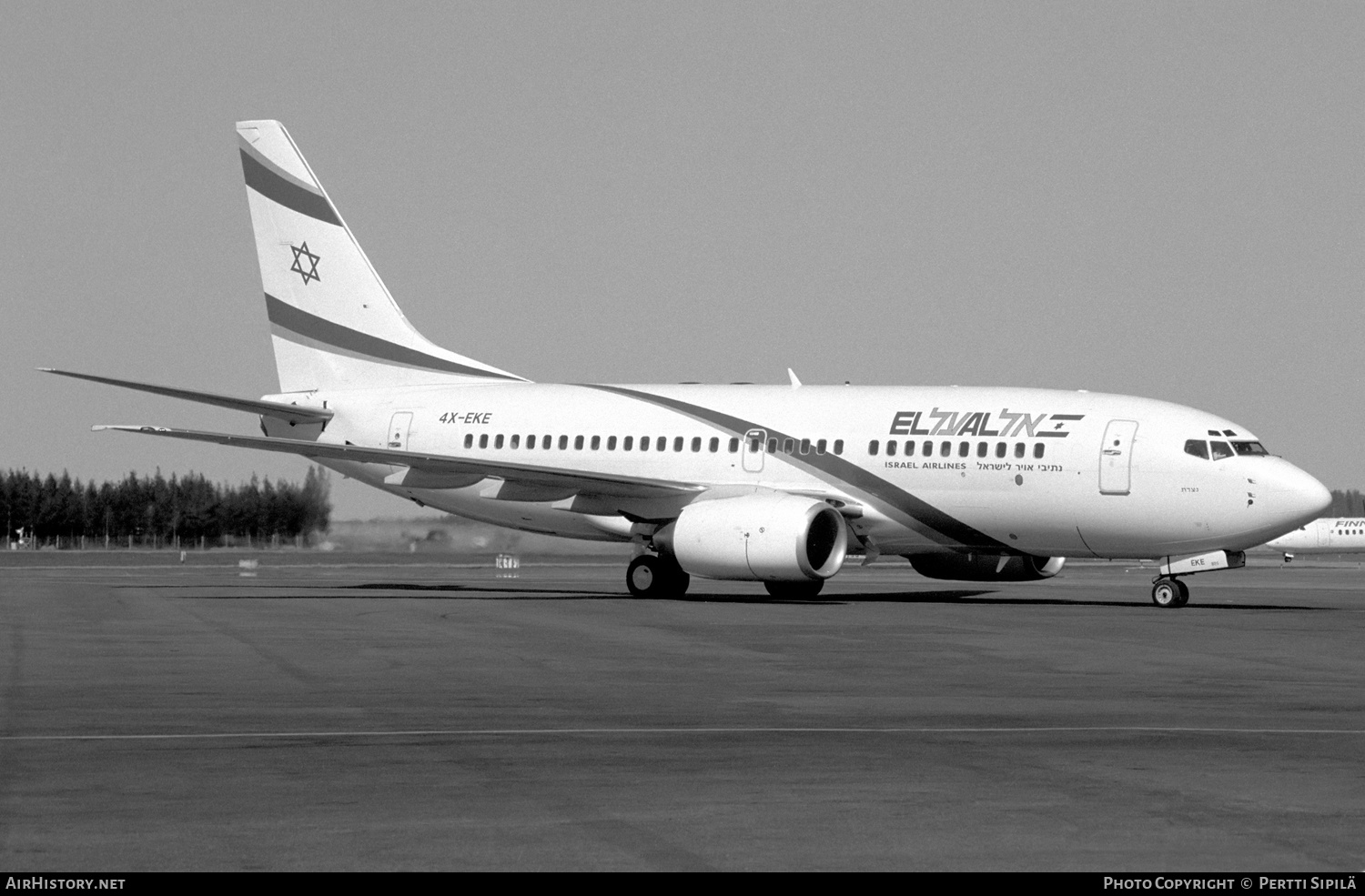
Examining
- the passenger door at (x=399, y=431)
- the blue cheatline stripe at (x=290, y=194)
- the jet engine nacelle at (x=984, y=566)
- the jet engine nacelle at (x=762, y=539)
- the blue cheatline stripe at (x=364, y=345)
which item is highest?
the blue cheatline stripe at (x=290, y=194)

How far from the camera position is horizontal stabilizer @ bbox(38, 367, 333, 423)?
33.1 metres

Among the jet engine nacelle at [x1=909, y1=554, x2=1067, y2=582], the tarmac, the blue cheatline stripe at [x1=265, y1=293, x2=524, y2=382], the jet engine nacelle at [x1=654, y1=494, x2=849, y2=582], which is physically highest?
the blue cheatline stripe at [x1=265, y1=293, x2=524, y2=382]

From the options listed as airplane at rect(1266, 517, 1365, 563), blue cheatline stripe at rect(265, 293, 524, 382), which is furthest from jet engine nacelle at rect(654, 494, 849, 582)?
airplane at rect(1266, 517, 1365, 563)

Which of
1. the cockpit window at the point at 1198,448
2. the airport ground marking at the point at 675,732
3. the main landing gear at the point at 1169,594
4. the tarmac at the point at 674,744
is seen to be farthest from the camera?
the main landing gear at the point at 1169,594

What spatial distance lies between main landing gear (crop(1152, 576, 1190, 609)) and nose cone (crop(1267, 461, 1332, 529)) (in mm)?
2168

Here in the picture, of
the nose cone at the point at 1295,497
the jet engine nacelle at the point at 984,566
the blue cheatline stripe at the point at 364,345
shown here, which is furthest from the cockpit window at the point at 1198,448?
the blue cheatline stripe at the point at 364,345

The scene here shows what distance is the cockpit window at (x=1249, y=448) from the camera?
102 ft

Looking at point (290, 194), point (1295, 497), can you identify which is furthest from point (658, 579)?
point (290, 194)

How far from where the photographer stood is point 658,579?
3412cm

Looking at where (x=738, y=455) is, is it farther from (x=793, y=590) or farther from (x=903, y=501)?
(x=903, y=501)

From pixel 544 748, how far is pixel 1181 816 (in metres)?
4.34

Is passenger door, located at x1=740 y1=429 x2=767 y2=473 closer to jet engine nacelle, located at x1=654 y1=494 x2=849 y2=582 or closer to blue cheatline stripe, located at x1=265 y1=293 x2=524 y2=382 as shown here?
jet engine nacelle, located at x1=654 y1=494 x2=849 y2=582

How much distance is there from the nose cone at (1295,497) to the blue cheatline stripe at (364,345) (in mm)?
16973

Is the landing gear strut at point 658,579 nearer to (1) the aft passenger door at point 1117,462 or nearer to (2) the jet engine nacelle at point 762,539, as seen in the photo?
(2) the jet engine nacelle at point 762,539
